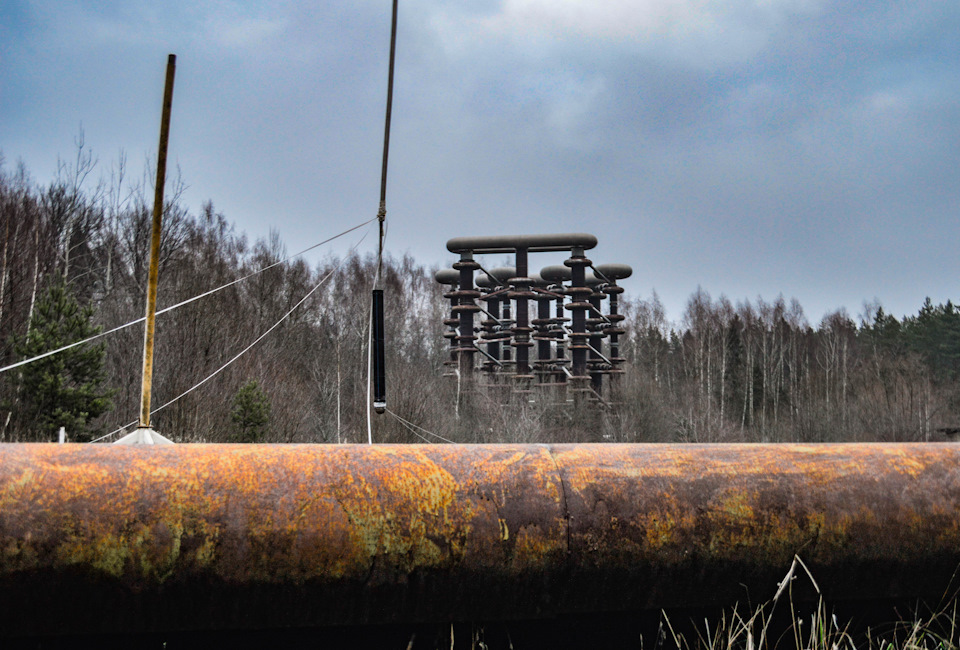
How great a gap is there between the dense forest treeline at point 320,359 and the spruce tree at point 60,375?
0.04 m

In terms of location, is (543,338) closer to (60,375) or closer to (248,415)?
(248,415)

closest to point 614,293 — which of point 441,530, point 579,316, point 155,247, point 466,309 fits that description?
point 579,316

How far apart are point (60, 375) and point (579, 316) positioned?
55.7 feet

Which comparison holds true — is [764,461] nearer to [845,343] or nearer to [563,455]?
[563,455]

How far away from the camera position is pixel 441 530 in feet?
4.77

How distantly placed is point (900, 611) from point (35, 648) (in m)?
1.77

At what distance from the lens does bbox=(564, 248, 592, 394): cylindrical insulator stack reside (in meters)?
28.0

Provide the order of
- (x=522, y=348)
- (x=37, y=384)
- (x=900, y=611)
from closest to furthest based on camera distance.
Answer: (x=900, y=611) → (x=37, y=384) → (x=522, y=348)

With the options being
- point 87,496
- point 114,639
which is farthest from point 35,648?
point 87,496

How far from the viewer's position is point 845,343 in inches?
2012

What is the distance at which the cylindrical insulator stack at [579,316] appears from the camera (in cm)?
2805

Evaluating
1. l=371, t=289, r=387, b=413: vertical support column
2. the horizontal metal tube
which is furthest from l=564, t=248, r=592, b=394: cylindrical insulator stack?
l=371, t=289, r=387, b=413: vertical support column

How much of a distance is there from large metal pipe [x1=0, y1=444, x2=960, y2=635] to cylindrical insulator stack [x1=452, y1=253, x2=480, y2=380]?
2619cm

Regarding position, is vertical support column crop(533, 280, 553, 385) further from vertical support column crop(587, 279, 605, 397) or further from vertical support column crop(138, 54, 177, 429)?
vertical support column crop(138, 54, 177, 429)
